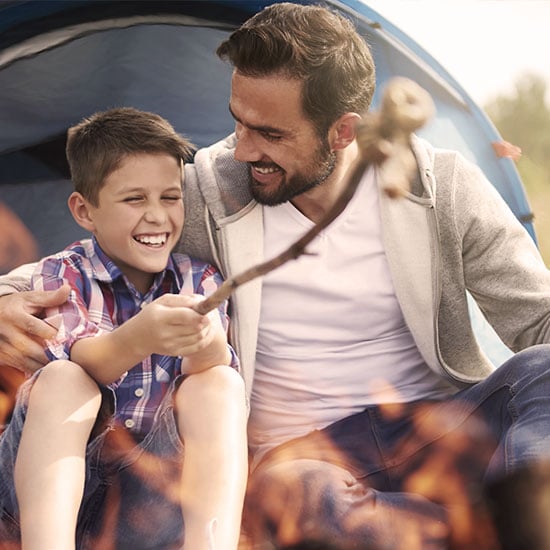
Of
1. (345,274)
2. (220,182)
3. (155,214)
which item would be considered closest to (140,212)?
(155,214)

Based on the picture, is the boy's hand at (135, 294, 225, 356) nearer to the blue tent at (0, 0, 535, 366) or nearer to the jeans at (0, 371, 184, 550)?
the jeans at (0, 371, 184, 550)

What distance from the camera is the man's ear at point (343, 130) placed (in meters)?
1.00

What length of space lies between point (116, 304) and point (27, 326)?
106mm

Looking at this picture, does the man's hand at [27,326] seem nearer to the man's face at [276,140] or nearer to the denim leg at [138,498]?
the denim leg at [138,498]

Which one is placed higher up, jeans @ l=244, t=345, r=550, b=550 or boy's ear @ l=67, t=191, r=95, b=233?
boy's ear @ l=67, t=191, r=95, b=233

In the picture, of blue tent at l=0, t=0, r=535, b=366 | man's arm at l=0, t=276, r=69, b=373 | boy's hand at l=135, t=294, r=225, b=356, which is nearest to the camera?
boy's hand at l=135, t=294, r=225, b=356

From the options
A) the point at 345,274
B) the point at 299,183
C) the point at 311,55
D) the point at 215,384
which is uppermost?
the point at 311,55

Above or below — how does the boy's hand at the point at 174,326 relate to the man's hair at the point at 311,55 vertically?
below

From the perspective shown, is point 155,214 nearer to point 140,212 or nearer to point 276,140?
point 140,212

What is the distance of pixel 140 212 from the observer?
2.93 feet

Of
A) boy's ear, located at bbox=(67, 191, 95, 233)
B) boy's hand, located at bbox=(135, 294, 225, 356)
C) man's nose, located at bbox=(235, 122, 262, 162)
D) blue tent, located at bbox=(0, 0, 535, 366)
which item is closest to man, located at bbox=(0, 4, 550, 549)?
man's nose, located at bbox=(235, 122, 262, 162)

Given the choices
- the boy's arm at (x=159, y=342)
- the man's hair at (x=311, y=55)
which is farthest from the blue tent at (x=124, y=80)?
the boy's arm at (x=159, y=342)

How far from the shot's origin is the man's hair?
94 cm

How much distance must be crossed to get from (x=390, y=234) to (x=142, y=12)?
0.56 m
